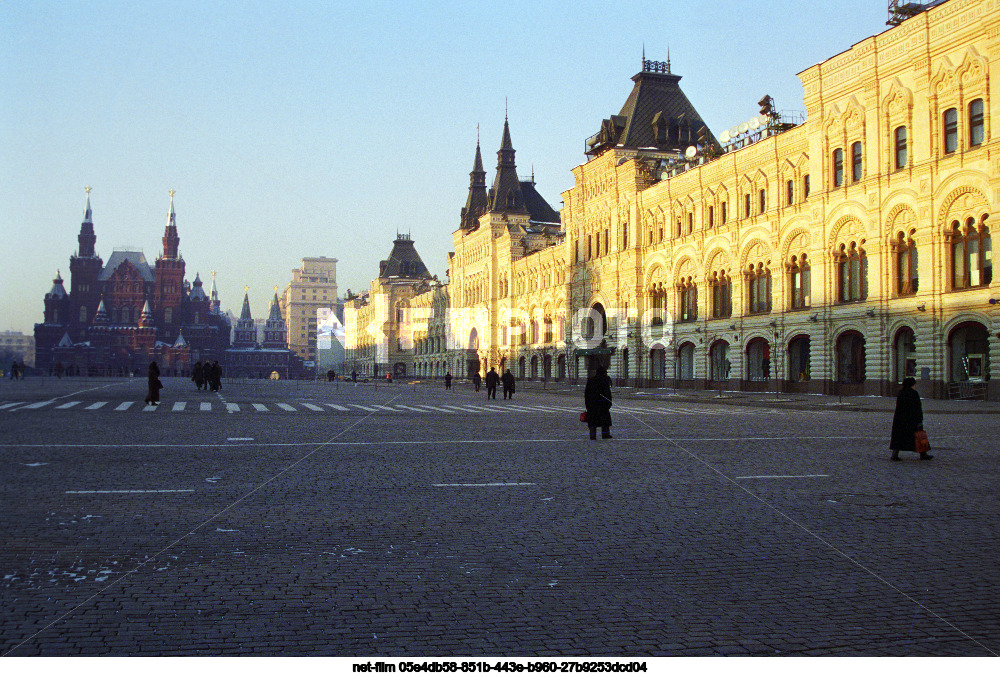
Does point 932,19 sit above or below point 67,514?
above

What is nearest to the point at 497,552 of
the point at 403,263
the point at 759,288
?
the point at 759,288

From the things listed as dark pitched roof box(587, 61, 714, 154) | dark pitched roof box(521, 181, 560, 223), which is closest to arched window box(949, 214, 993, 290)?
dark pitched roof box(587, 61, 714, 154)

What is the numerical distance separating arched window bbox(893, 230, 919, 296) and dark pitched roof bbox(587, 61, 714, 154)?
93.1 feet

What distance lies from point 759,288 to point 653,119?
69.8 ft

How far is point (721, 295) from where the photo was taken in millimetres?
52625

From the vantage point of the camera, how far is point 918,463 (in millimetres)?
13227

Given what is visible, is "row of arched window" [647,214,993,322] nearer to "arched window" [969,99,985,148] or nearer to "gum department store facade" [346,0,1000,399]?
"gum department store facade" [346,0,1000,399]

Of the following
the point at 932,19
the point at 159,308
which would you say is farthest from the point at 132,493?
the point at 159,308

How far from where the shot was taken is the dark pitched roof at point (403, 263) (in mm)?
138625

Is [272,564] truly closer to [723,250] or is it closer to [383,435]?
[383,435]

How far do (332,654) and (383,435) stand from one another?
14314mm

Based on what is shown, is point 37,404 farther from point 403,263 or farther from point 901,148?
point 403,263

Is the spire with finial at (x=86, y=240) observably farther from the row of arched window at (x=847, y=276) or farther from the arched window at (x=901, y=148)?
the arched window at (x=901, y=148)

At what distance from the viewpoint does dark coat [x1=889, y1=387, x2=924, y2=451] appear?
44.1 feet
